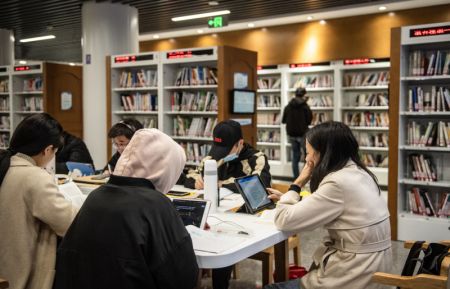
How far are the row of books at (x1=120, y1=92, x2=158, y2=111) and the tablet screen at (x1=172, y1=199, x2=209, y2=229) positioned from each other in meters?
4.69

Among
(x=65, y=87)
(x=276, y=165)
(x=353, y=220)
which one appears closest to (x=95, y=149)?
(x=65, y=87)

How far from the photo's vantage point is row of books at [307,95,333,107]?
9470 mm

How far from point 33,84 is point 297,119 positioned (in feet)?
15.6

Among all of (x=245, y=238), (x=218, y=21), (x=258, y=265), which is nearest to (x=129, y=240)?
(x=245, y=238)

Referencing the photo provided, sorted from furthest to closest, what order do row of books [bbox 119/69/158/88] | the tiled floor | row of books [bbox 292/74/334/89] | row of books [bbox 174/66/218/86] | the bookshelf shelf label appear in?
row of books [bbox 292/74/334/89] → row of books [bbox 119/69/158/88] → row of books [bbox 174/66/218/86] → the bookshelf shelf label → the tiled floor

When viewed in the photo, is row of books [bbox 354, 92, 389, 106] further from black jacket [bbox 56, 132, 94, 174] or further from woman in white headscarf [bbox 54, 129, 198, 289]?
woman in white headscarf [bbox 54, 129, 198, 289]

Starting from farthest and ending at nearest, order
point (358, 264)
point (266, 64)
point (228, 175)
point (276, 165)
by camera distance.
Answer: point (266, 64)
point (276, 165)
point (228, 175)
point (358, 264)

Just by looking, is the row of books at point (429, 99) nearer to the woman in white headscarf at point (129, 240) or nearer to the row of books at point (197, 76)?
the row of books at point (197, 76)

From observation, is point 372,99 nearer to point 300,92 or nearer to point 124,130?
point 300,92

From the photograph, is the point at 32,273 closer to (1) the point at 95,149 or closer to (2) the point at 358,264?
(2) the point at 358,264

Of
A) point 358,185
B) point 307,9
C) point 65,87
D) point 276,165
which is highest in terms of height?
point 307,9

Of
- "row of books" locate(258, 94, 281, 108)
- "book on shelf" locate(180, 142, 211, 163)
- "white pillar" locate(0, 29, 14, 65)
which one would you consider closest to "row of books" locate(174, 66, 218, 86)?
"book on shelf" locate(180, 142, 211, 163)

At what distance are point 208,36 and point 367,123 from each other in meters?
4.62

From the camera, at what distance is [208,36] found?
38.5 feet
